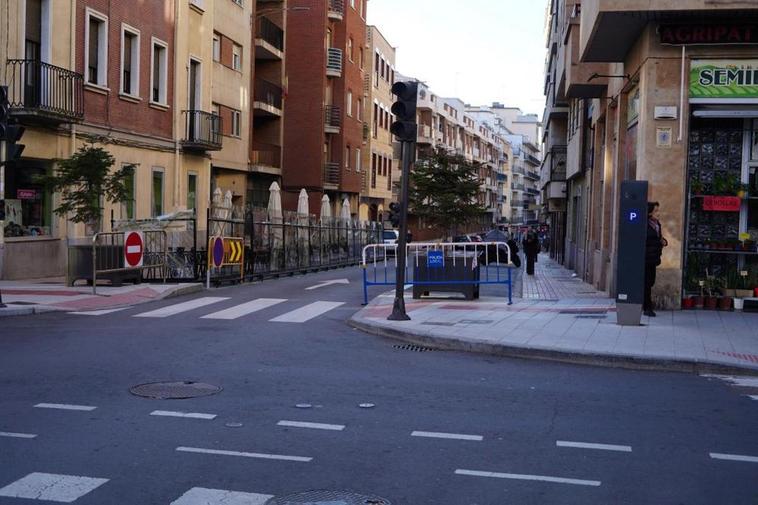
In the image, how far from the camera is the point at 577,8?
2556cm

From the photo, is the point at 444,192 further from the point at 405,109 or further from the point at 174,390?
the point at 174,390

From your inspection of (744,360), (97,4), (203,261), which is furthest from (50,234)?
(744,360)

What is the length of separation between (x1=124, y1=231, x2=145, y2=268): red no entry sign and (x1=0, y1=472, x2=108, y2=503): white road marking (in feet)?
49.0

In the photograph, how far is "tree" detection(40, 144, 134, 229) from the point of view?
2197 cm

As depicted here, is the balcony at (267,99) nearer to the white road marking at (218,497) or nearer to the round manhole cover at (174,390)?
the round manhole cover at (174,390)

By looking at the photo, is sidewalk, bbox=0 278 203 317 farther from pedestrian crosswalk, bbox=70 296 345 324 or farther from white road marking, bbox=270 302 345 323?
white road marking, bbox=270 302 345 323

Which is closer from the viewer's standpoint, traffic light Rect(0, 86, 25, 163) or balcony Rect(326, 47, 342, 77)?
traffic light Rect(0, 86, 25, 163)

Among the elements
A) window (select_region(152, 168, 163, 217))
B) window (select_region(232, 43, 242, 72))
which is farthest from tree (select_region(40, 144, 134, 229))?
window (select_region(232, 43, 242, 72))

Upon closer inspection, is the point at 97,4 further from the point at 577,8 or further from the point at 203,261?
the point at 577,8

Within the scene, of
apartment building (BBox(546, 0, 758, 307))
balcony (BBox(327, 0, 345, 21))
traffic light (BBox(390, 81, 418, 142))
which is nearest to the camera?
traffic light (BBox(390, 81, 418, 142))

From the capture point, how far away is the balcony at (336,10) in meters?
52.2

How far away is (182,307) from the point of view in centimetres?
1700

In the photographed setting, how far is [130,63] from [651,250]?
65.4 feet

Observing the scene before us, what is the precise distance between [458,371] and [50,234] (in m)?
17.6
